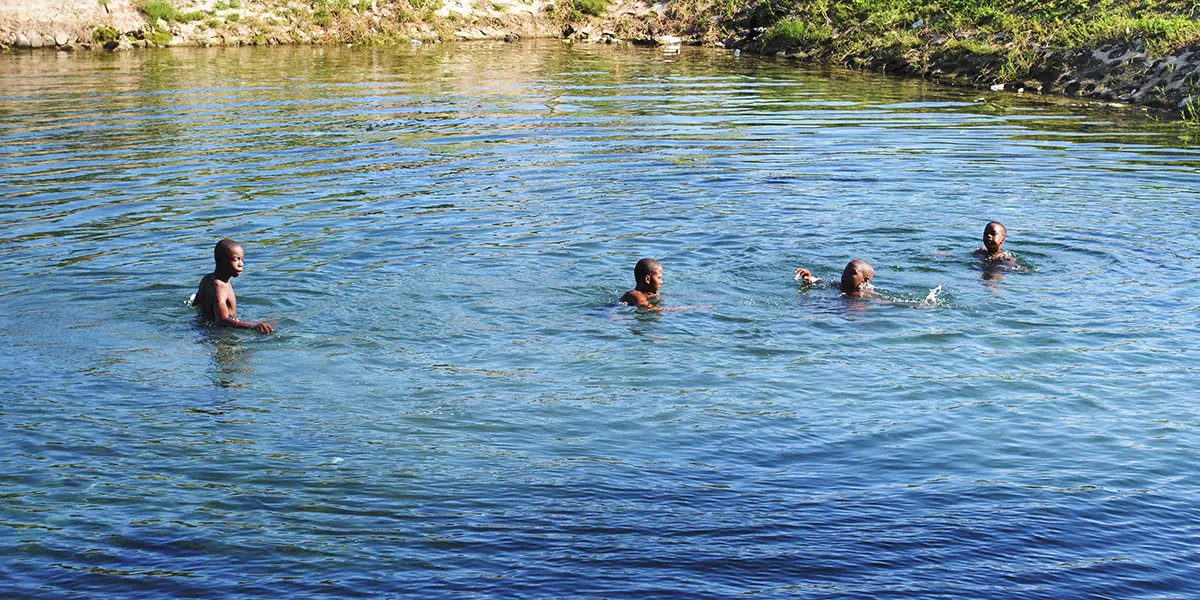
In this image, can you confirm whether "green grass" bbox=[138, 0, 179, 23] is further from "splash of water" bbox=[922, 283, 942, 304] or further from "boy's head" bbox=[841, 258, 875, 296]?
"splash of water" bbox=[922, 283, 942, 304]

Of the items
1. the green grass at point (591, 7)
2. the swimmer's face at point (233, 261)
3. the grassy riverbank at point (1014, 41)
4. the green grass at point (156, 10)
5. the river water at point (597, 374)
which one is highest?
the green grass at point (591, 7)

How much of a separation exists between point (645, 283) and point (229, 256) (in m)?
3.73

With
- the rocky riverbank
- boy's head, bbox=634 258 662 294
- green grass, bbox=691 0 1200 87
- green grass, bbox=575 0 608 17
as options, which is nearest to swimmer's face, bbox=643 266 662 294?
boy's head, bbox=634 258 662 294

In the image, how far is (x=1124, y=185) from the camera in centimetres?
1769

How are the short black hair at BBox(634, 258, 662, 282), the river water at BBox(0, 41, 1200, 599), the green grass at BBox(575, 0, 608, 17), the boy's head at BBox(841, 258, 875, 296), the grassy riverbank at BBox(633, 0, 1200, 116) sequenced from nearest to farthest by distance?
1. the river water at BBox(0, 41, 1200, 599)
2. the short black hair at BBox(634, 258, 662, 282)
3. the boy's head at BBox(841, 258, 875, 296)
4. the grassy riverbank at BBox(633, 0, 1200, 116)
5. the green grass at BBox(575, 0, 608, 17)

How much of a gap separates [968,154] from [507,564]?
47.5 ft

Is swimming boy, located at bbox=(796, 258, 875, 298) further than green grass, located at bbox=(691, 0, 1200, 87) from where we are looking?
No

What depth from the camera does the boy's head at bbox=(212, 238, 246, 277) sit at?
11547 millimetres

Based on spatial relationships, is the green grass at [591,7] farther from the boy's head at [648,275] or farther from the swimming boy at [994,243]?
the boy's head at [648,275]

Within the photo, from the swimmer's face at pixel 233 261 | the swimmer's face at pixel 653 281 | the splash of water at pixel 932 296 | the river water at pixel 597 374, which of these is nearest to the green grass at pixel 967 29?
the river water at pixel 597 374

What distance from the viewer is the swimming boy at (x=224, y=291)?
38.0 feet

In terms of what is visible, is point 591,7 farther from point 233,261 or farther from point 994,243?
point 233,261

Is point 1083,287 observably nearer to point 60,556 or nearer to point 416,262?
point 416,262

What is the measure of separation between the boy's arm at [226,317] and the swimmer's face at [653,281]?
3.40m
